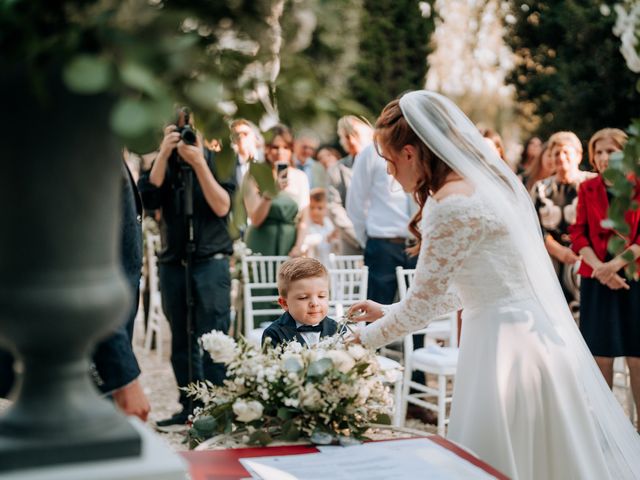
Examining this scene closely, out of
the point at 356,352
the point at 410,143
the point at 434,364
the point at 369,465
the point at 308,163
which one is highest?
the point at 308,163

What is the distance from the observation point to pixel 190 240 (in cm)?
511

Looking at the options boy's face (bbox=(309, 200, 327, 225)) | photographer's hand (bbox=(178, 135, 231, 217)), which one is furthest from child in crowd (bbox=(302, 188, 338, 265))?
photographer's hand (bbox=(178, 135, 231, 217))

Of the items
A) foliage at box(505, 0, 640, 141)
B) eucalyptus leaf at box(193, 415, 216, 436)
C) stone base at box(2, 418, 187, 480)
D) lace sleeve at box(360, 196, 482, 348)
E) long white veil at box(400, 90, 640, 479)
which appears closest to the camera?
stone base at box(2, 418, 187, 480)

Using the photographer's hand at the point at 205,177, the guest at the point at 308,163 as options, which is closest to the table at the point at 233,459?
the photographer's hand at the point at 205,177

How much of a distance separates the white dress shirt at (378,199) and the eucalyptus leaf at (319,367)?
4.05m

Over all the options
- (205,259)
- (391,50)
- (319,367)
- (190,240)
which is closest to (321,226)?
(205,259)

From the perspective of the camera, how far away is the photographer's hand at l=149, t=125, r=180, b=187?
5043 mm

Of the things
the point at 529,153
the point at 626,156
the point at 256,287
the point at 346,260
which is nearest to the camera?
the point at 626,156

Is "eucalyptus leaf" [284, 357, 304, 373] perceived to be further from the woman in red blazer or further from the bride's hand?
the woman in red blazer

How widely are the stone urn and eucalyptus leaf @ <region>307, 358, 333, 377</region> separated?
3.38 feet

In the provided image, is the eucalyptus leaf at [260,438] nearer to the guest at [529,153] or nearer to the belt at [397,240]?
the belt at [397,240]

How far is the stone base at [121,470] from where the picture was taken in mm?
1202

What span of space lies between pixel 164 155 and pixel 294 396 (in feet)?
9.98

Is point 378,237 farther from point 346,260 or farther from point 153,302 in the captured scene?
point 153,302
